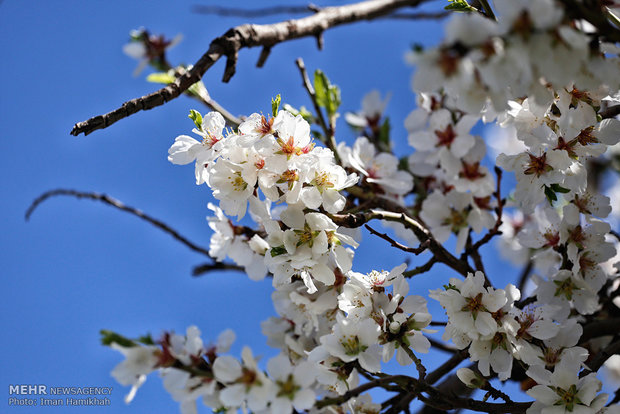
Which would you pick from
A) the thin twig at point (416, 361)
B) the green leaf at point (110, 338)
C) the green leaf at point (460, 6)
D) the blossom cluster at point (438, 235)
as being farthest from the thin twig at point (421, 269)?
the green leaf at point (110, 338)

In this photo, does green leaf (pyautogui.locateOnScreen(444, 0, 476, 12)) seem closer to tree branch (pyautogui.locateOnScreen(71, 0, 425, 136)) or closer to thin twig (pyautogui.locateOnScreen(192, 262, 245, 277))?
tree branch (pyautogui.locateOnScreen(71, 0, 425, 136))

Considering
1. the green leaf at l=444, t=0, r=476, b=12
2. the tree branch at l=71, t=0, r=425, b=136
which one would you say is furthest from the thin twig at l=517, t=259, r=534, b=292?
the green leaf at l=444, t=0, r=476, b=12

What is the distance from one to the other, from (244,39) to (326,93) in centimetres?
39

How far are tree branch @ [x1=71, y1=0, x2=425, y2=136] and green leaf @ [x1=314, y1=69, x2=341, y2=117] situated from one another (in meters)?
0.19

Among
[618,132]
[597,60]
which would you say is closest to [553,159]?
[618,132]

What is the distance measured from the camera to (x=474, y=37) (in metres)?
0.83

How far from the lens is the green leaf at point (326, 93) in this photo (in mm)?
1992

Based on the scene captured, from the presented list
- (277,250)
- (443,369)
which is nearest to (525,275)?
(443,369)

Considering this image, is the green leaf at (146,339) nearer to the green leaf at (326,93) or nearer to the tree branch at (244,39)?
the tree branch at (244,39)

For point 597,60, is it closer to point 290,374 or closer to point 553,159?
point 553,159

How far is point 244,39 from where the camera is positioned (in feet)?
5.73

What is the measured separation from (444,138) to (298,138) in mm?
882

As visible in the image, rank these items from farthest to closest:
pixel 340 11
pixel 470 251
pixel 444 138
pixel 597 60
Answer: pixel 340 11, pixel 444 138, pixel 470 251, pixel 597 60

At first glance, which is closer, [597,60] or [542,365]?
[597,60]
